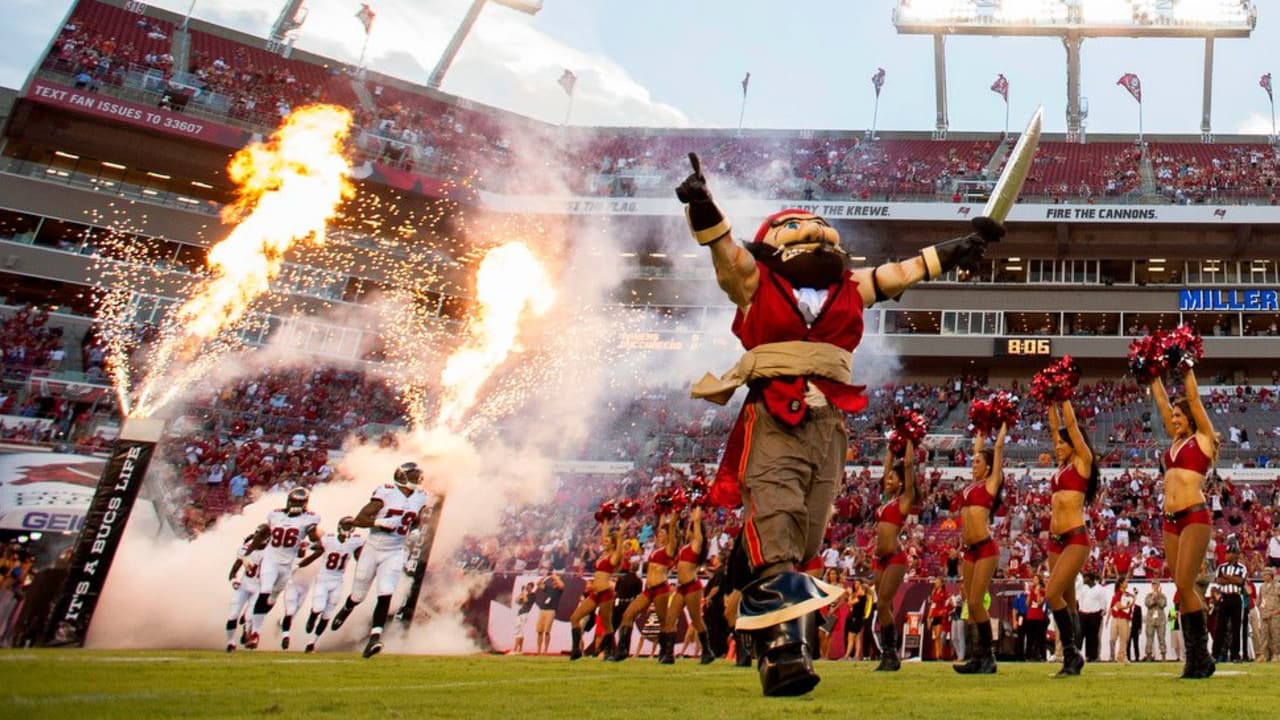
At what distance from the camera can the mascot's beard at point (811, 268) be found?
4.83 metres

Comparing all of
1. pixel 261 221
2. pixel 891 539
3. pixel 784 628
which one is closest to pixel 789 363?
pixel 784 628

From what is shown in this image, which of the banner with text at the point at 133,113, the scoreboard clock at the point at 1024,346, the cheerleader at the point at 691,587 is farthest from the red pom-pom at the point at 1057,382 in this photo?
the banner with text at the point at 133,113

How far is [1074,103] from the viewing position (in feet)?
152

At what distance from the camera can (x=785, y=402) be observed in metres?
4.44

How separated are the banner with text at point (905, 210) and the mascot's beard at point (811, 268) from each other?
3446 centimetres

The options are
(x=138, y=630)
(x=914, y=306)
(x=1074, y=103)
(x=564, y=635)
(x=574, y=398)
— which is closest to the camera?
(x=138, y=630)

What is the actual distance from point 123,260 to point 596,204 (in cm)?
1888

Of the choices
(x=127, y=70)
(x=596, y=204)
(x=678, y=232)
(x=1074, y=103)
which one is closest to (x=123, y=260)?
(x=127, y=70)

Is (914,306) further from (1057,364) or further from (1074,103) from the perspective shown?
(1057,364)

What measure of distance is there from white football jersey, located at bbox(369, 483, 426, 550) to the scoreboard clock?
33230mm

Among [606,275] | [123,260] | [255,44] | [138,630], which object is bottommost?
[138,630]

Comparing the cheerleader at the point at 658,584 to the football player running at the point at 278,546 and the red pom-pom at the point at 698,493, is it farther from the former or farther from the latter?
the football player running at the point at 278,546

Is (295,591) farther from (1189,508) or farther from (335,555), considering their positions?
Answer: (1189,508)

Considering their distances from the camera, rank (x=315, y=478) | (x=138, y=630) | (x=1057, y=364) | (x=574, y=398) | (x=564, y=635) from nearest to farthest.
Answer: (x=1057, y=364) < (x=138, y=630) < (x=564, y=635) < (x=315, y=478) < (x=574, y=398)
